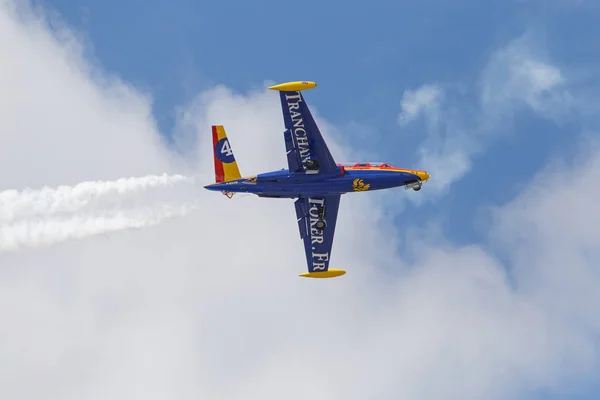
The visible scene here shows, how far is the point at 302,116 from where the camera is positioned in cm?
10712

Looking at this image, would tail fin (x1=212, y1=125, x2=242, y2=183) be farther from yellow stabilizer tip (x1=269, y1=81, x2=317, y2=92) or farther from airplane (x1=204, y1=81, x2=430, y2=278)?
yellow stabilizer tip (x1=269, y1=81, x2=317, y2=92)

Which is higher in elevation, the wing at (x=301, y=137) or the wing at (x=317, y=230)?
the wing at (x=301, y=137)

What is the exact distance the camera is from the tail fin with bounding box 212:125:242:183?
11094 cm

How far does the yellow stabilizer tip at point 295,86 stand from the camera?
10538 centimetres

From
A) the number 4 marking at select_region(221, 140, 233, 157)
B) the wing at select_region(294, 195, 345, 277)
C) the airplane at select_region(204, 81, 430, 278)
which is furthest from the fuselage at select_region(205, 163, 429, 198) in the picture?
the wing at select_region(294, 195, 345, 277)

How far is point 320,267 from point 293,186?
40.0ft

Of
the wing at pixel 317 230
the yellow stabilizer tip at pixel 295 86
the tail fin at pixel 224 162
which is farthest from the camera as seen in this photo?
the wing at pixel 317 230

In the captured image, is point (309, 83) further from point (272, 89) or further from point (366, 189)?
point (366, 189)

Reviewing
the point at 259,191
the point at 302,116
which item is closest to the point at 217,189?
the point at 259,191

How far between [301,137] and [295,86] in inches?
195

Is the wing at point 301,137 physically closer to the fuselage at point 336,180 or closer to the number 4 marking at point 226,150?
the fuselage at point 336,180

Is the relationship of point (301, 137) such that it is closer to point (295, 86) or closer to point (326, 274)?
point (295, 86)

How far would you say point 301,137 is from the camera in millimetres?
107688

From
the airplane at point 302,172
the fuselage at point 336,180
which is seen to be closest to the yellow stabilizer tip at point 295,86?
the airplane at point 302,172
